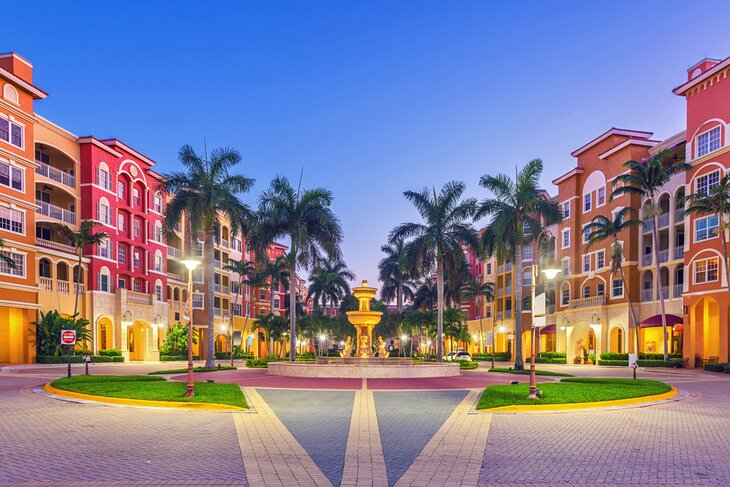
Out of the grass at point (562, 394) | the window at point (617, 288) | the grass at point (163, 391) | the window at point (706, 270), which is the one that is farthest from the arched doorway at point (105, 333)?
the window at point (706, 270)

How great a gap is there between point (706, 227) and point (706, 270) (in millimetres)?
2886

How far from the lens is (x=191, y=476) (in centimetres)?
836

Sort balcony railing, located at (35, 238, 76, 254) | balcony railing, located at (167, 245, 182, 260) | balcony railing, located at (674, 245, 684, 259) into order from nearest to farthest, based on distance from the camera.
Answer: balcony railing, located at (35, 238, 76, 254) → balcony railing, located at (674, 245, 684, 259) → balcony railing, located at (167, 245, 182, 260)

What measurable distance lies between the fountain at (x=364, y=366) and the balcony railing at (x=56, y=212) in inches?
1001

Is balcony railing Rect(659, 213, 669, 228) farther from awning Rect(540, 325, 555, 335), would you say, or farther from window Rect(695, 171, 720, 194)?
awning Rect(540, 325, 555, 335)

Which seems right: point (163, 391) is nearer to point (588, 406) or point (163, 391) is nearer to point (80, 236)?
point (588, 406)

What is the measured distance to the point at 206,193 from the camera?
34719mm

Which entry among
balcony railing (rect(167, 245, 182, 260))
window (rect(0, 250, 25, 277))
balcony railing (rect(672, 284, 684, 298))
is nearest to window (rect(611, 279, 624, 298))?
balcony railing (rect(672, 284, 684, 298))

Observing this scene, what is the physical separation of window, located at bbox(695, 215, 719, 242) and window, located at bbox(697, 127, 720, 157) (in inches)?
177

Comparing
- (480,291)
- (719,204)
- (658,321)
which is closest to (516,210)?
(719,204)

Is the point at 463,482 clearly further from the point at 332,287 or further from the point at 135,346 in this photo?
the point at 332,287

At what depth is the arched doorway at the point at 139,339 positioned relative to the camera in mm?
54100

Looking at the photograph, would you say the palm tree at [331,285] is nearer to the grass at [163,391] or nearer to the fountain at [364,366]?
the fountain at [364,366]

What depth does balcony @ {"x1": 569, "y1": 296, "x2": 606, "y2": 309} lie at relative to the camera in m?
52.4
